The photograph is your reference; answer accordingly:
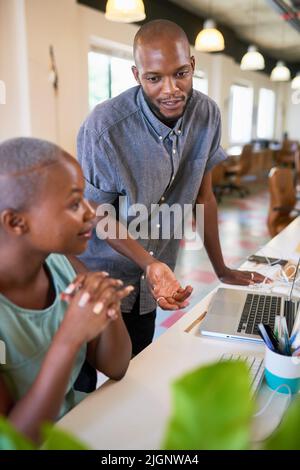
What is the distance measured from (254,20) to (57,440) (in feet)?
28.0

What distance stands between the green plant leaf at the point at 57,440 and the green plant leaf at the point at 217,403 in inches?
3.0

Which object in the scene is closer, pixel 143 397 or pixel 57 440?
pixel 57 440

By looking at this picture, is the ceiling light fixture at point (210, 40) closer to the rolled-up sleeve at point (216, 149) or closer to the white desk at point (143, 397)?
the rolled-up sleeve at point (216, 149)

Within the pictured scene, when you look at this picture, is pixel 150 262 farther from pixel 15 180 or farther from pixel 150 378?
pixel 15 180

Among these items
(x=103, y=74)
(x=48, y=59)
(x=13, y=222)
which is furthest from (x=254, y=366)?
(x=103, y=74)

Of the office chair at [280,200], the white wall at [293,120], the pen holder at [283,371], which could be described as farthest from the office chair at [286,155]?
the pen holder at [283,371]

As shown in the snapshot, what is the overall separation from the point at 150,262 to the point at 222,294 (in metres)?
0.33

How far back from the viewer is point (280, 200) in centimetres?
326

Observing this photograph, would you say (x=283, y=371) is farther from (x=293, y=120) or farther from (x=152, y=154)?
(x=293, y=120)

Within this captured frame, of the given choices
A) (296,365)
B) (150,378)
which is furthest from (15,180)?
(296,365)

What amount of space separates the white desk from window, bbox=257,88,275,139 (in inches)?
429

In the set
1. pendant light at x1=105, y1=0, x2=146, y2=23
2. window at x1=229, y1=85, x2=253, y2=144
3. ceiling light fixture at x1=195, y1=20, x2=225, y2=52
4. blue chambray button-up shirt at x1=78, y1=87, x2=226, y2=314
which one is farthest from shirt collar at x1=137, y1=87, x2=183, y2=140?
window at x1=229, y1=85, x2=253, y2=144

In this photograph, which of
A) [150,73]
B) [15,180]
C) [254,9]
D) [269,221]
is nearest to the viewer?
[15,180]

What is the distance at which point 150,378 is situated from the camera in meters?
0.99
